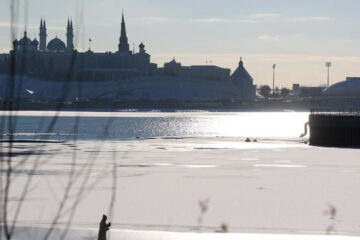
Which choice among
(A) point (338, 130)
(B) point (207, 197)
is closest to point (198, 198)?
(B) point (207, 197)

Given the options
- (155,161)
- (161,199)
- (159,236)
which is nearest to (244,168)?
(155,161)

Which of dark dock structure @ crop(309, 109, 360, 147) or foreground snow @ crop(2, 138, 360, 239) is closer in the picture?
foreground snow @ crop(2, 138, 360, 239)

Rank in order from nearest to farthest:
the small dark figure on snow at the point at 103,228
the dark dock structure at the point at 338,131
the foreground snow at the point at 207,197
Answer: the small dark figure on snow at the point at 103,228 < the foreground snow at the point at 207,197 < the dark dock structure at the point at 338,131

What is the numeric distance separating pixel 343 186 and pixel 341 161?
10618mm

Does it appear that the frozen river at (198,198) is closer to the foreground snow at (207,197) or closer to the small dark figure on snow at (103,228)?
the foreground snow at (207,197)

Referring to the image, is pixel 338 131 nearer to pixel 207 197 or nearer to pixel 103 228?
pixel 207 197

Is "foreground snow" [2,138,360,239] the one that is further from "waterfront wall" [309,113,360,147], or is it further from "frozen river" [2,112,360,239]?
"waterfront wall" [309,113,360,147]

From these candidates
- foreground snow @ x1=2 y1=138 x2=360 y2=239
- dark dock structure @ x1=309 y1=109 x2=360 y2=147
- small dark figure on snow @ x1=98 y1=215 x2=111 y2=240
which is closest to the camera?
small dark figure on snow @ x1=98 y1=215 x2=111 y2=240

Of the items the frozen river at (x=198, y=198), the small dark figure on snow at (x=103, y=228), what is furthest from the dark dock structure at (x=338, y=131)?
the small dark figure on snow at (x=103, y=228)

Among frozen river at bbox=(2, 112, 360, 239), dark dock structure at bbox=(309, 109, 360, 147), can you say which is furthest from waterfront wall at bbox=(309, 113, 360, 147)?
frozen river at bbox=(2, 112, 360, 239)

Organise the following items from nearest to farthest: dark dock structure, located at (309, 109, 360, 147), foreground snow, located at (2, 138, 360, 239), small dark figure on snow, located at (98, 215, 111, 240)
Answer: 1. small dark figure on snow, located at (98, 215, 111, 240)
2. foreground snow, located at (2, 138, 360, 239)
3. dark dock structure, located at (309, 109, 360, 147)

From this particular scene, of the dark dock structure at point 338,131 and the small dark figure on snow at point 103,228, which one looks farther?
the dark dock structure at point 338,131

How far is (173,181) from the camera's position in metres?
19.4

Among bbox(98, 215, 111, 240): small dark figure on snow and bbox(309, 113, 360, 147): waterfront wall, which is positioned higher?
bbox(98, 215, 111, 240): small dark figure on snow
